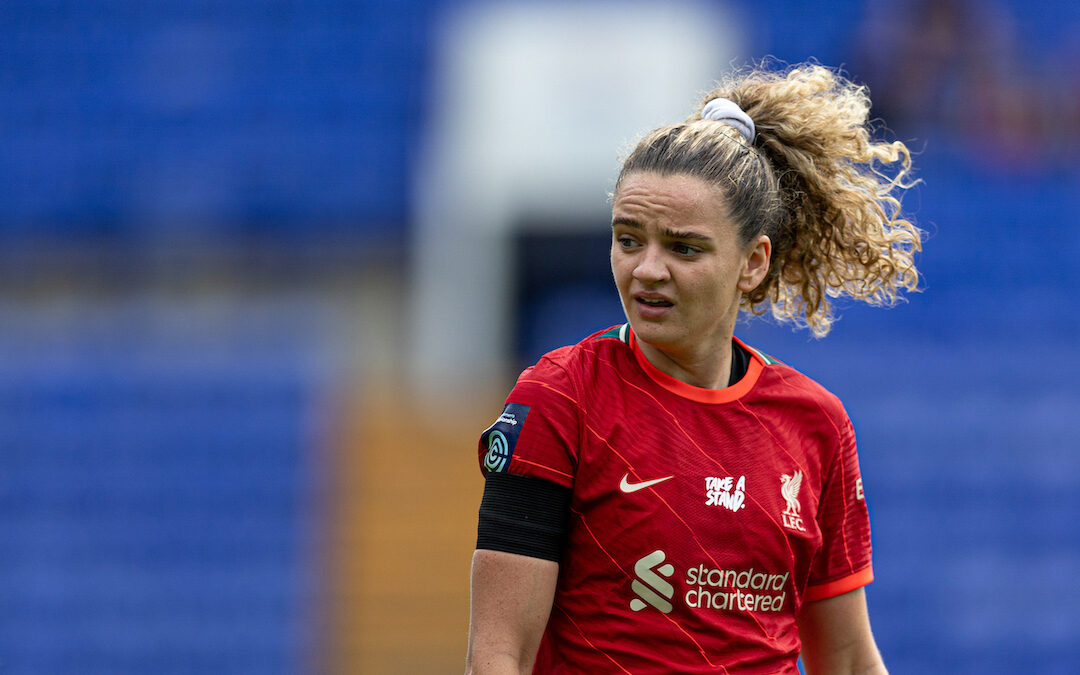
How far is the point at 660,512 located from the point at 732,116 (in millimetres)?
752

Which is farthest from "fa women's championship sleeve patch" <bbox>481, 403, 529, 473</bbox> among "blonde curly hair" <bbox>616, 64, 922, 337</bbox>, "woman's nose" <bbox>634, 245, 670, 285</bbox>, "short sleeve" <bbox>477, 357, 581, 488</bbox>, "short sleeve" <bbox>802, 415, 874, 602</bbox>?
"short sleeve" <bbox>802, 415, 874, 602</bbox>

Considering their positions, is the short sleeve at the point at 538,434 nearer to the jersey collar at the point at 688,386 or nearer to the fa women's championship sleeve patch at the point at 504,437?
the fa women's championship sleeve patch at the point at 504,437

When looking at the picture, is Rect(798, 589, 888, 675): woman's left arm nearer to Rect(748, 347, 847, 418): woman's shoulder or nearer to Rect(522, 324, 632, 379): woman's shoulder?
Rect(748, 347, 847, 418): woman's shoulder

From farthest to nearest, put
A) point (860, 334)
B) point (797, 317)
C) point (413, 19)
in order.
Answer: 1. point (413, 19)
2. point (860, 334)
3. point (797, 317)

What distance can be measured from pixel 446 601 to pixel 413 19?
346cm

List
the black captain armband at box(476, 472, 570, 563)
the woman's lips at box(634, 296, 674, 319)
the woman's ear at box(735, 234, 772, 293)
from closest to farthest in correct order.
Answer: the black captain armband at box(476, 472, 570, 563) → the woman's lips at box(634, 296, 674, 319) → the woman's ear at box(735, 234, 772, 293)

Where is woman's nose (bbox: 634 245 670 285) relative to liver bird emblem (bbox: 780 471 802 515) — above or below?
above

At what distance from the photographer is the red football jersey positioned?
7.32 ft

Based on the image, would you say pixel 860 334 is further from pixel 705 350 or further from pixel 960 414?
pixel 705 350

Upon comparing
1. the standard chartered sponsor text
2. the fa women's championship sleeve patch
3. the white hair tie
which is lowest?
the standard chartered sponsor text

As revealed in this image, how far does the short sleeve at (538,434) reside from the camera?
2203 millimetres

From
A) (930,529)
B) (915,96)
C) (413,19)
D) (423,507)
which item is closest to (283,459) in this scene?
(423,507)

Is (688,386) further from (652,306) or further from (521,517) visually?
(521,517)

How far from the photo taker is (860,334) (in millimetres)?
7469
